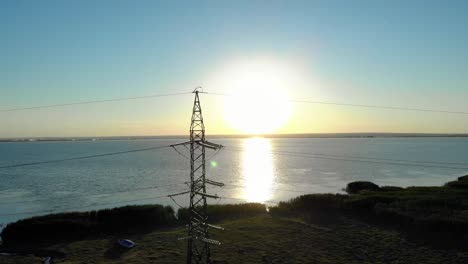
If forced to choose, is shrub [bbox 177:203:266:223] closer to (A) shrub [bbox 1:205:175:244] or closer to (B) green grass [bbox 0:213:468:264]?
(A) shrub [bbox 1:205:175:244]

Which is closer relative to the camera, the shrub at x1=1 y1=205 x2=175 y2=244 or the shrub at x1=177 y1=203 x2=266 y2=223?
the shrub at x1=1 y1=205 x2=175 y2=244

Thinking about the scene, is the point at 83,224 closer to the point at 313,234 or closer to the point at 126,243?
the point at 126,243

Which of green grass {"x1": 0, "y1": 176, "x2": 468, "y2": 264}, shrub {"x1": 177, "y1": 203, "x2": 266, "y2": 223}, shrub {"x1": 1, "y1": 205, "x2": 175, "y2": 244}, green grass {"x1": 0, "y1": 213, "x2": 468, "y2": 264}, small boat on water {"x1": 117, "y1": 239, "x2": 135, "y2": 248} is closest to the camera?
green grass {"x1": 0, "y1": 213, "x2": 468, "y2": 264}

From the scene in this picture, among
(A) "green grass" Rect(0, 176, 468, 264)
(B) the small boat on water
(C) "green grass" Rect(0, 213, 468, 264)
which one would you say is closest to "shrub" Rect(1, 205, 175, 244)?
(A) "green grass" Rect(0, 176, 468, 264)

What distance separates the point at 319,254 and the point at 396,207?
17.9m

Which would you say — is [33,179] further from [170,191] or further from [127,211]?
[127,211]

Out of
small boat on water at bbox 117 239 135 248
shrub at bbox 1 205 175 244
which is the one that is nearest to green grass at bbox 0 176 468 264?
shrub at bbox 1 205 175 244

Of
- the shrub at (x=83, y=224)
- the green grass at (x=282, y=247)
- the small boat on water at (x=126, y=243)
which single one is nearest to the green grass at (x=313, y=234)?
the green grass at (x=282, y=247)

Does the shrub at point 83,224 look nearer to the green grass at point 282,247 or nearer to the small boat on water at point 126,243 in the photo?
the green grass at point 282,247

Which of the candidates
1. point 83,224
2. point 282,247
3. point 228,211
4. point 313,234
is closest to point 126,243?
point 83,224

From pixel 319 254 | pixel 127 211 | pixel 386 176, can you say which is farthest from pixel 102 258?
pixel 386 176

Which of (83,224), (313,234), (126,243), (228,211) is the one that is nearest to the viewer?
(126,243)

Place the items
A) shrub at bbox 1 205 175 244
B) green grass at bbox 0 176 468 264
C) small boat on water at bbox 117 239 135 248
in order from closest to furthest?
green grass at bbox 0 176 468 264 < small boat on water at bbox 117 239 135 248 < shrub at bbox 1 205 175 244

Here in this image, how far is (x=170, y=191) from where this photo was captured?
73.7m
